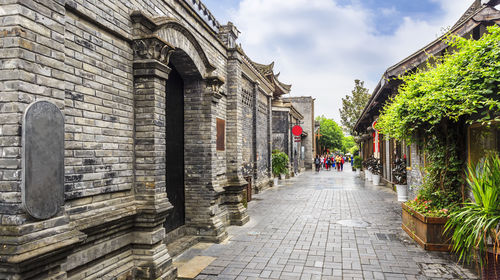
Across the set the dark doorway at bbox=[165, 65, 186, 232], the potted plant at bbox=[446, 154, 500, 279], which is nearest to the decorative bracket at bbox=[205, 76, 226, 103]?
the dark doorway at bbox=[165, 65, 186, 232]

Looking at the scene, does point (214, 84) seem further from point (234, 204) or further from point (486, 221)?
point (486, 221)

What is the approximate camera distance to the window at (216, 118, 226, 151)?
7.22 m

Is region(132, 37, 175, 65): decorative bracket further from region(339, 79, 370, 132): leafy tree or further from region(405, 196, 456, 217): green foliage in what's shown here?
region(339, 79, 370, 132): leafy tree

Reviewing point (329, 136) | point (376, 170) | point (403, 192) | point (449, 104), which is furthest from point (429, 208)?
point (329, 136)

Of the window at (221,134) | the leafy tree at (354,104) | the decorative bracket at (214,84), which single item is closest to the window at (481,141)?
the decorative bracket at (214,84)

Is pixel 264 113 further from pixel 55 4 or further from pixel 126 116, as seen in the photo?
pixel 55 4

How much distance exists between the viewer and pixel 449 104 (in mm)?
5117

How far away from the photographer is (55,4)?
2.89 meters

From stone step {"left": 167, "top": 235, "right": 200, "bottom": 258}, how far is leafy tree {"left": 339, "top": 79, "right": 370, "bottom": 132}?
33957mm

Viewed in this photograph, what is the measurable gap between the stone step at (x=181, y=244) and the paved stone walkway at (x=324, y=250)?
0.32 meters

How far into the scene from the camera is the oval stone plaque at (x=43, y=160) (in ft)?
8.40

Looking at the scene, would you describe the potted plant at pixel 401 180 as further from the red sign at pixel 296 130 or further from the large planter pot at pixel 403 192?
the red sign at pixel 296 130

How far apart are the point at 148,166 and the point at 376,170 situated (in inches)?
614

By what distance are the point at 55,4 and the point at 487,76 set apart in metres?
4.99
